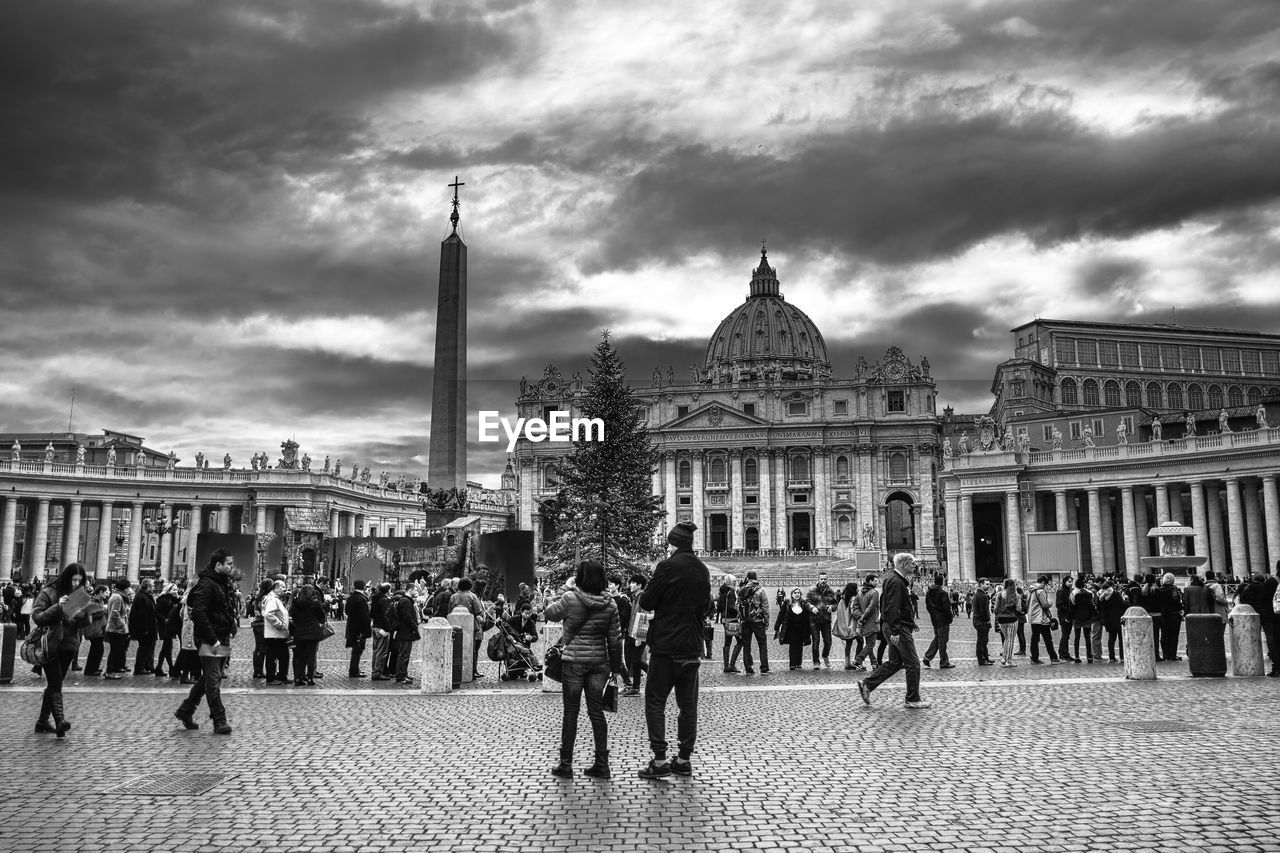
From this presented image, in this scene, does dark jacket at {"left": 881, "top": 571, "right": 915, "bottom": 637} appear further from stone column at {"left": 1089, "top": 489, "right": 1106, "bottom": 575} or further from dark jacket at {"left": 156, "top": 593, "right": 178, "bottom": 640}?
stone column at {"left": 1089, "top": 489, "right": 1106, "bottom": 575}

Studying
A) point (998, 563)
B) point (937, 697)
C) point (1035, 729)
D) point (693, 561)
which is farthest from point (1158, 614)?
point (998, 563)

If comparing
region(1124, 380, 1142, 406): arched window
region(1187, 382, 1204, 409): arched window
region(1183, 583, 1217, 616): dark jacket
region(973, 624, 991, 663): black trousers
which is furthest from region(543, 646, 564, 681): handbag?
region(1187, 382, 1204, 409): arched window

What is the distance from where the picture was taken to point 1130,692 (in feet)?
43.9

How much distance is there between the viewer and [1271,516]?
163ft

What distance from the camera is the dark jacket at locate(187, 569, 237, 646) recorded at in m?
10.0

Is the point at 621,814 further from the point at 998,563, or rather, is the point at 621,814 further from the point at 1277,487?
the point at 998,563

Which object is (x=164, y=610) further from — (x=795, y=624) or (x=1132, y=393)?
(x=1132, y=393)

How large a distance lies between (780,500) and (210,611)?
88.0 m

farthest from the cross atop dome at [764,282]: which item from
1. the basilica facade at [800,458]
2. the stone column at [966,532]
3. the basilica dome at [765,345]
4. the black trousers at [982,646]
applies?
the black trousers at [982,646]

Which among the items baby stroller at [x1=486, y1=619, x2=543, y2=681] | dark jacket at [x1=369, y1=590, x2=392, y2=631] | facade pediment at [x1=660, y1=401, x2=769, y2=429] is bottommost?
baby stroller at [x1=486, y1=619, x2=543, y2=681]

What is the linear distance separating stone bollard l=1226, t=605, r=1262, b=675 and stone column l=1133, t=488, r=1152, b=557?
47.0 m

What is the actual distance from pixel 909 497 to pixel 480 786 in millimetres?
91492

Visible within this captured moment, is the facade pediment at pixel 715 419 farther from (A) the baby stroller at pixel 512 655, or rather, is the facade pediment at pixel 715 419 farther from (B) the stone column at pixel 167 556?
(A) the baby stroller at pixel 512 655

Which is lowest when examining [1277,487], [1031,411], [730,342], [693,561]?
[693,561]
